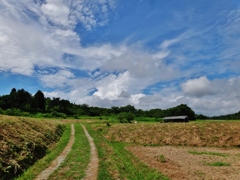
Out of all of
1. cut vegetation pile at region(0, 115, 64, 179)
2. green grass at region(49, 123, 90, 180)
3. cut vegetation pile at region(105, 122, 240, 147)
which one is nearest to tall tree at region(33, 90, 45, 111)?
cut vegetation pile at region(105, 122, 240, 147)

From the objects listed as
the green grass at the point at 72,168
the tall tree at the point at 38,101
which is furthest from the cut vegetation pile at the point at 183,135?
the tall tree at the point at 38,101

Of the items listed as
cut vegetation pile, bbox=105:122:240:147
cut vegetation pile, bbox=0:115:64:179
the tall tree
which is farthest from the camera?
the tall tree

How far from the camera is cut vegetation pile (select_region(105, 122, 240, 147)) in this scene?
40.1 m

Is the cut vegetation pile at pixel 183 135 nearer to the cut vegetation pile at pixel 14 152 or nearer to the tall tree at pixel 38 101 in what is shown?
the cut vegetation pile at pixel 14 152

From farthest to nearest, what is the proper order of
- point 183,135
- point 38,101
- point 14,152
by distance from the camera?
point 38,101 → point 183,135 → point 14,152

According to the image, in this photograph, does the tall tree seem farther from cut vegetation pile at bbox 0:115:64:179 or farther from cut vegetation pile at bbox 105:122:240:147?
cut vegetation pile at bbox 0:115:64:179

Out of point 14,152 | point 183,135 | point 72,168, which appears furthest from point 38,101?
point 72,168

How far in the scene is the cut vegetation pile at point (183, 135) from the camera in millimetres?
40062

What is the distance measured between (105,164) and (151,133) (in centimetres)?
2907

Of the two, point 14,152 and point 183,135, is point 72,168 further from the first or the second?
point 183,135

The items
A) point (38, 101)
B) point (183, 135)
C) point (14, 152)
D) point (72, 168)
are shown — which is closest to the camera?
point (72, 168)

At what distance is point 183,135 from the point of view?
4275 cm

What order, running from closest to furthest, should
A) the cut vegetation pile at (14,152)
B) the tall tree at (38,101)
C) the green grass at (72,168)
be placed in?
1. the green grass at (72,168)
2. the cut vegetation pile at (14,152)
3. the tall tree at (38,101)

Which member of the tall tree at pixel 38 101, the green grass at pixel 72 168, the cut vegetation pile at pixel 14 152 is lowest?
the green grass at pixel 72 168
